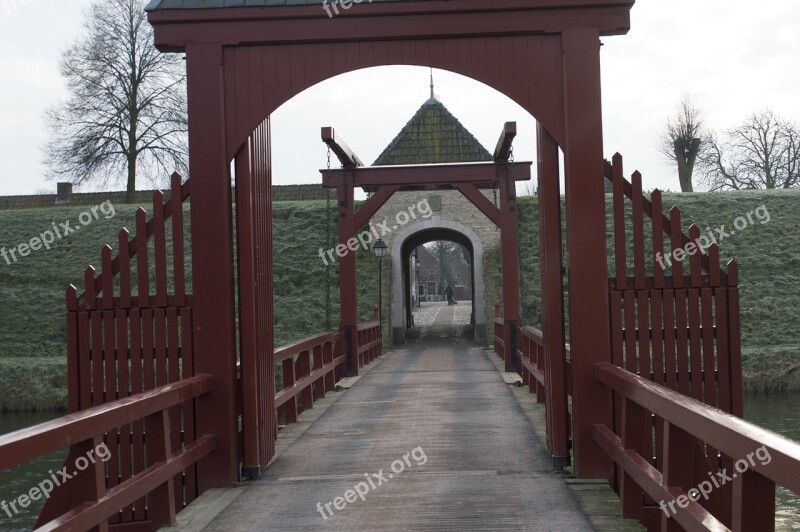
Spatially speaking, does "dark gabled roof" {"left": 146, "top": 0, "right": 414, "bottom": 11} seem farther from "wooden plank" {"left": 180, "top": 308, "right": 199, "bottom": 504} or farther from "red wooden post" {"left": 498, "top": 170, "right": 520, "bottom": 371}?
"red wooden post" {"left": 498, "top": 170, "right": 520, "bottom": 371}

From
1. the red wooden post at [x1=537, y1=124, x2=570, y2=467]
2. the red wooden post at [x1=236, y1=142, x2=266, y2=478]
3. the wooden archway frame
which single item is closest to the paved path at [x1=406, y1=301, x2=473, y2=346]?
the red wooden post at [x1=537, y1=124, x2=570, y2=467]

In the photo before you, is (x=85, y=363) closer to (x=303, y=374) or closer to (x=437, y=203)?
(x=303, y=374)

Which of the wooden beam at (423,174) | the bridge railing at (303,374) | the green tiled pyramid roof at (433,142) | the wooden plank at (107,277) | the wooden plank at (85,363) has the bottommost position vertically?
the bridge railing at (303,374)

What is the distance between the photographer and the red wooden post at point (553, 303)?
19.4ft

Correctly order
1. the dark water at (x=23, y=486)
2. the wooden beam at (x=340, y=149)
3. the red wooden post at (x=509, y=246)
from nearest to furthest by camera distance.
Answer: the dark water at (x=23, y=486) → the wooden beam at (x=340, y=149) → the red wooden post at (x=509, y=246)

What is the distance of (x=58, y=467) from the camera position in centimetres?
1111

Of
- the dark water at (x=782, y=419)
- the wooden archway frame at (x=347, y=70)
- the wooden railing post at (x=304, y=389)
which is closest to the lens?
the wooden archway frame at (x=347, y=70)

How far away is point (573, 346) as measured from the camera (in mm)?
5613

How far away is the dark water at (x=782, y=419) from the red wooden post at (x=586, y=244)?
2.67m

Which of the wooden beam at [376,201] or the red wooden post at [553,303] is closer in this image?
the red wooden post at [553,303]

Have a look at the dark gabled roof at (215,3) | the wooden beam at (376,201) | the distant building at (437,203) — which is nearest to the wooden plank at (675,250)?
the dark gabled roof at (215,3)

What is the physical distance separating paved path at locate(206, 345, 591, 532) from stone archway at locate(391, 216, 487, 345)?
1336 cm

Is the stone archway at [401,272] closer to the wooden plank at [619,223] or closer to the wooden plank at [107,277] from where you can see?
the wooden plank at [619,223]

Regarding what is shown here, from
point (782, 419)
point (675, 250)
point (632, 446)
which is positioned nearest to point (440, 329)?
point (782, 419)
